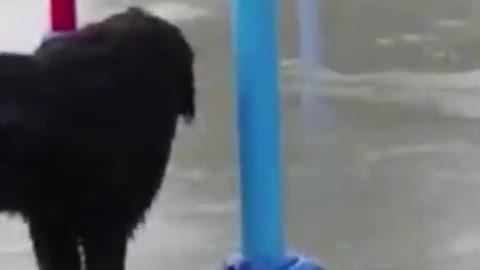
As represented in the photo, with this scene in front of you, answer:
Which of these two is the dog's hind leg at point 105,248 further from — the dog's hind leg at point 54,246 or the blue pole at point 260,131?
the blue pole at point 260,131

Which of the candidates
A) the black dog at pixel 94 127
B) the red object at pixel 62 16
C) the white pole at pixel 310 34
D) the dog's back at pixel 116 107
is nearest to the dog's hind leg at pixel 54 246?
the black dog at pixel 94 127

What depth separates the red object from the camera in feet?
7.59

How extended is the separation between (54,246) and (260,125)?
386 millimetres

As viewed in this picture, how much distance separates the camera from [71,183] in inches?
73.1

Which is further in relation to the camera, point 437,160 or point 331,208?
point 437,160

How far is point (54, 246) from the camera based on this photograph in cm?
211

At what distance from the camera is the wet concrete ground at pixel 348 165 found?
2711 mm

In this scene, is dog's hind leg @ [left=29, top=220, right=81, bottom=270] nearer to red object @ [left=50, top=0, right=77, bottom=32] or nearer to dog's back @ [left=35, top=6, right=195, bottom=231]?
dog's back @ [left=35, top=6, right=195, bottom=231]

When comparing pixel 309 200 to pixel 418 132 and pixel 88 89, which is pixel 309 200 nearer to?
pixel 418 132

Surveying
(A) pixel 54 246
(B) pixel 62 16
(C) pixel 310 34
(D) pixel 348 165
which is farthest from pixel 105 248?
(C) pixel 310 34

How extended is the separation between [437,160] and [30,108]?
1549mm

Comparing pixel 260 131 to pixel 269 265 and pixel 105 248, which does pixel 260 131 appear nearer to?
pixel 269 265

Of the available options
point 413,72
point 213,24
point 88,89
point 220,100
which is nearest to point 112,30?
point 88,89

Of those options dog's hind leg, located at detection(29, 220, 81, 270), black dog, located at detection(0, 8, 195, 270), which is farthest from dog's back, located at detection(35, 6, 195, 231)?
dog's hind leg, located at detection(29, 220, 81, 270)
